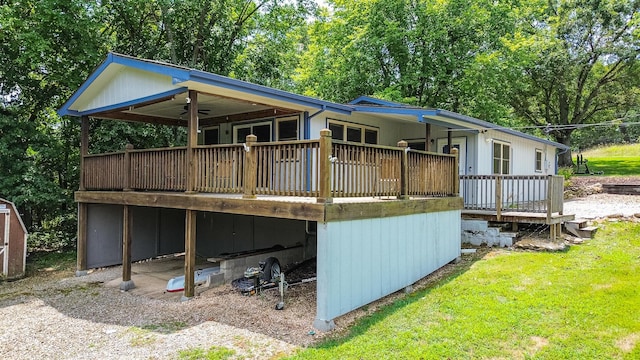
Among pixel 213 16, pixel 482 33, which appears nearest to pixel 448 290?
pixel 213 16

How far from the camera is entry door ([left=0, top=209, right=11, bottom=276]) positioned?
1049 centimetres

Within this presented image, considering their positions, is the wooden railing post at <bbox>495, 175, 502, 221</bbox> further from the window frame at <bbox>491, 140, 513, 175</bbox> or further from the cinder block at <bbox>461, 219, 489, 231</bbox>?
the window frame at <bbox>491, 140, 513, 175</bbox>

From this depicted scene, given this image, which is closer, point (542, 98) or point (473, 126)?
point (473, 126)

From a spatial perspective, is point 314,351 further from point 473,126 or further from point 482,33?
point 482,33

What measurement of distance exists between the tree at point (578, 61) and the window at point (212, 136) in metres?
16.6

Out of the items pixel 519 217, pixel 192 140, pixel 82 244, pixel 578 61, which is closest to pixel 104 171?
pixel 82 244

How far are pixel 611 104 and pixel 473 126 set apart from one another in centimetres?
2315

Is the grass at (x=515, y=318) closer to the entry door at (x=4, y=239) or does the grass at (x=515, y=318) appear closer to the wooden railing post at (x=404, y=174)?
the wooden railing post at (x=404, y=174)

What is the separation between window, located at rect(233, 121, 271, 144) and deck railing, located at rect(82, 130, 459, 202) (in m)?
3.09

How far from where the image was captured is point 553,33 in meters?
26.5

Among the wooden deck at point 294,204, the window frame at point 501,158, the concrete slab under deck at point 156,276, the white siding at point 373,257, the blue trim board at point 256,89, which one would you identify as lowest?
the concrete slab under deck at point 156,276

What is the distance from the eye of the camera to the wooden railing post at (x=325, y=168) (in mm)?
6012

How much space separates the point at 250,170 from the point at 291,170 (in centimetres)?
108

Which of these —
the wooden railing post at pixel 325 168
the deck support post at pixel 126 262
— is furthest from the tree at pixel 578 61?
the deck support post at pixel 126 262
